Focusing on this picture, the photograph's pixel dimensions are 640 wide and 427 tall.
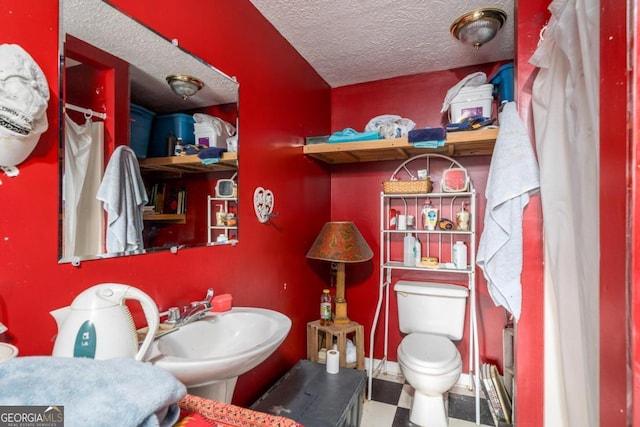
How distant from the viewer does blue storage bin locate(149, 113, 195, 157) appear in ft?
3.73

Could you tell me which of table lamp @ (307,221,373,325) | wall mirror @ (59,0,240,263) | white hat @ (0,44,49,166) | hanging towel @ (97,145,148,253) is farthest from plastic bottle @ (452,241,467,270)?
white hat @ (0,44,49,166)

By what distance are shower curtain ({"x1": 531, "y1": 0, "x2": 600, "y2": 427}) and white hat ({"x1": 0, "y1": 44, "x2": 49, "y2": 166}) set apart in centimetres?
139

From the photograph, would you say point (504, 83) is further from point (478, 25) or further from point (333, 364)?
point (333, 364)

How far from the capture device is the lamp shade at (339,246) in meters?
2.05

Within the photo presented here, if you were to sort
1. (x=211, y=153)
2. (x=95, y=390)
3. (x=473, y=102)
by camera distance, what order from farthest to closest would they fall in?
(x=473, y=102) < (x=211, y=153) < (x=95, y=390)

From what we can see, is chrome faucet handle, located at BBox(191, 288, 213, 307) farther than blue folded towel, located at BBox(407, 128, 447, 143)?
No

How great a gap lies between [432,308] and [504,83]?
5.01 feet

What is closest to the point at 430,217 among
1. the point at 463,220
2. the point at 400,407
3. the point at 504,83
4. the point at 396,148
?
the point at 463,220

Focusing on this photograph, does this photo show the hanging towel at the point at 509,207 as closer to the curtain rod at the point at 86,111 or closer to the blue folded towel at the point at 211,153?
the blue folded towel at the point at 211,153

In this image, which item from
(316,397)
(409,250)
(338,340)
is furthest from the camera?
(409,250)

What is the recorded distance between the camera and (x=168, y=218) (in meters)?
1.17

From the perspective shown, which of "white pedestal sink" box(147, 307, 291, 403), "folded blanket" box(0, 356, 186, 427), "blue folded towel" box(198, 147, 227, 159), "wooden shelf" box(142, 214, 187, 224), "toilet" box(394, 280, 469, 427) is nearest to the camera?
"folded blanket" box(0, 356, 186, 427)

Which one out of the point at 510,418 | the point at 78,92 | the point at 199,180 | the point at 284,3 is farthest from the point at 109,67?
the point at 510,418

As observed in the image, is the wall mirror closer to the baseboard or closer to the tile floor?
the tile floor
